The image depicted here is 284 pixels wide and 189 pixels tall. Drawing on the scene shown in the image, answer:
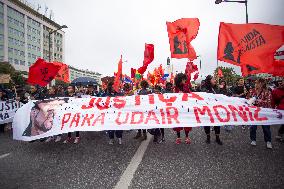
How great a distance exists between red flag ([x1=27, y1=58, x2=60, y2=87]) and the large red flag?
21.9ft

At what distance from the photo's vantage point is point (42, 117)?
730cm

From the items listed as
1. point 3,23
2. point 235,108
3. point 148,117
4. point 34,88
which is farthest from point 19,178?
point 3,23

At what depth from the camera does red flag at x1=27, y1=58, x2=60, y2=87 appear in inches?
444

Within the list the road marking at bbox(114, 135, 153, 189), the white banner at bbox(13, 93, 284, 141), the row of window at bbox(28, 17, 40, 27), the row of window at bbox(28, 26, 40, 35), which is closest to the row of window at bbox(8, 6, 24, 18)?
the row of window at bbox(28, 17, 40, 27)

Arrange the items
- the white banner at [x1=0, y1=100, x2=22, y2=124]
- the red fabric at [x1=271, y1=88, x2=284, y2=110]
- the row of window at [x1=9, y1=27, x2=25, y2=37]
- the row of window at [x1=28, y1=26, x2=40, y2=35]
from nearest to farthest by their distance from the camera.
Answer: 1. the red fabric at [x1=271, y1=88, x2=284, y2=110]
2. the white banner at [x1=0, y1=100, x2=22, y2=124]
3. the row of window at [x1=9, y1=27, x2=25, y2=37]
4. the row of window at [x1=28, y1=26, x2=40, y2=35]

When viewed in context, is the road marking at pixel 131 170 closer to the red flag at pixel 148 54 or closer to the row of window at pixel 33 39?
the red flag at pixel 148 54

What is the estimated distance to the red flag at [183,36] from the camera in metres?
10.1

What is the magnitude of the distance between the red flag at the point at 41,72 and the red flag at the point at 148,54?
3.67 meters

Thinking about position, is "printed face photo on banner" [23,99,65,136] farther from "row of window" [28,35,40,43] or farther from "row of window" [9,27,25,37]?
"row of window" [28,35,40,43]

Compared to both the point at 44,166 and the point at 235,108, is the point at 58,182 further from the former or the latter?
the point at 235,108

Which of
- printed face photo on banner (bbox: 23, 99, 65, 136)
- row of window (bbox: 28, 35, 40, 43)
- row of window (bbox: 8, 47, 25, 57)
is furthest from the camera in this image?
row of window (bbox: 28, 35, 40, 43)

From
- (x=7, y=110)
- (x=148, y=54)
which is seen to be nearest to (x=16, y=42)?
(x=7, y=110)

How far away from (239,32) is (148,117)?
3.75m

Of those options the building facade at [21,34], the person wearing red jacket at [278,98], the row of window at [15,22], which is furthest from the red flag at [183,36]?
the row of window at [15,22]
